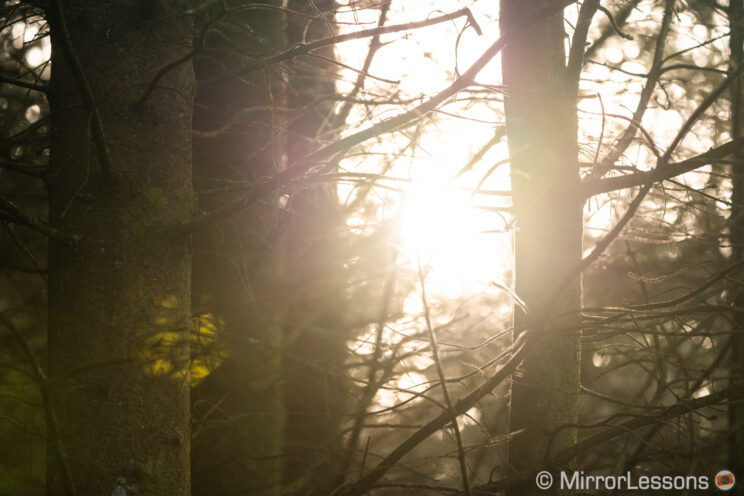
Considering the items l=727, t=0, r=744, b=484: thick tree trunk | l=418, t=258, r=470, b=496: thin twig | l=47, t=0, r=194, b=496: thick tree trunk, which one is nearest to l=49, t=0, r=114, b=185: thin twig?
l=47, t=0, r=194, b=496: thick tree trunk

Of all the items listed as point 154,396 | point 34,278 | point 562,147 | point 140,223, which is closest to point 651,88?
point 562,147

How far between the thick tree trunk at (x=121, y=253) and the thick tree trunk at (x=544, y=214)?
4.37 feet

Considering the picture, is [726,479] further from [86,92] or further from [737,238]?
[86,92]

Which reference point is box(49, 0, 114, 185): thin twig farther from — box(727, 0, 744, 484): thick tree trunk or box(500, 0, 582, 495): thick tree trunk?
box(727, 0, 744, 484): thick tree trunk

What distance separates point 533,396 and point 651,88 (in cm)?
149

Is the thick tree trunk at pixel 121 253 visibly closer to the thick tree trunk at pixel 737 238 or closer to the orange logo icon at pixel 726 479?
the orange logo icon at pixel 726 479

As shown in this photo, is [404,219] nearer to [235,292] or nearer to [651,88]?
[651,88]

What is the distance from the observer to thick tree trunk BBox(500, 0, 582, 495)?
7.72 ft

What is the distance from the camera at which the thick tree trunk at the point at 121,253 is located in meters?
1.79

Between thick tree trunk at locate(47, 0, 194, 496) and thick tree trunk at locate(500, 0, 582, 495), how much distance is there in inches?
52.4

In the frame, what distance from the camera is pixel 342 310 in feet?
15.4

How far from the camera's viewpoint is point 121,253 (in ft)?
6.20

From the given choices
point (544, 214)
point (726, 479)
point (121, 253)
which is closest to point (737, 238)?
point (726, 479)

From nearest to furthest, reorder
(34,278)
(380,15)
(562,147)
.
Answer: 1. (562,147)
2. (380,15)
3. (34,278)
